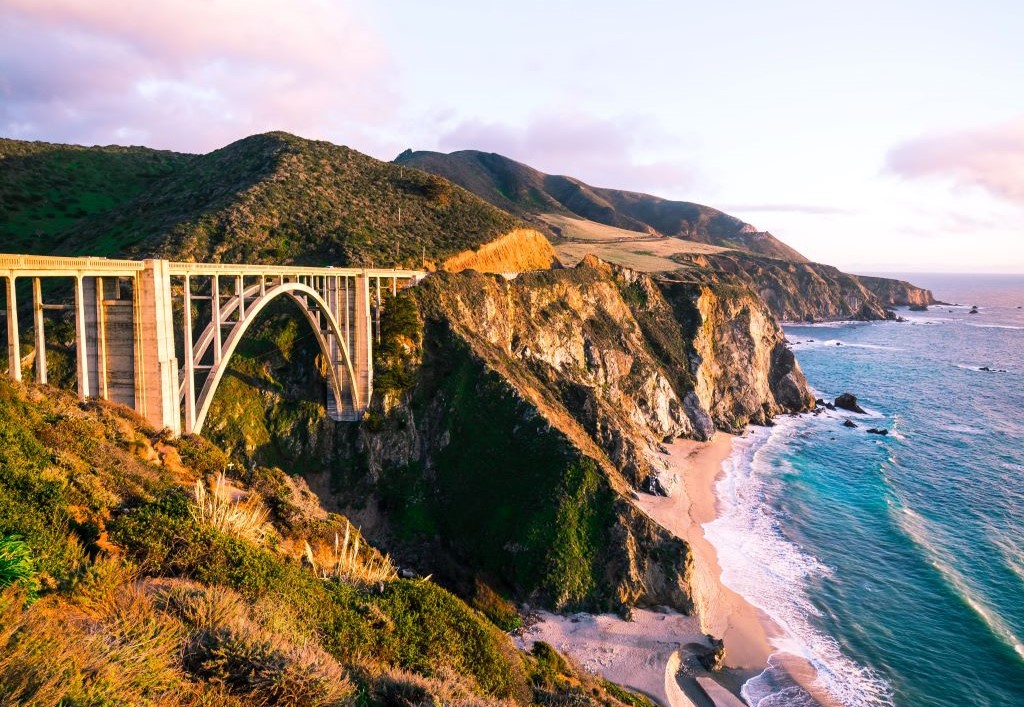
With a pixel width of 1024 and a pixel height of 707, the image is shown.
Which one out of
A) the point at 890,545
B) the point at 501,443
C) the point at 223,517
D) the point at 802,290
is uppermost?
the point at 802,290

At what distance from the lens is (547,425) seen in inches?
1497

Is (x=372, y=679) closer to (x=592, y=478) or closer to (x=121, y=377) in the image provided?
(x=121, y=377)

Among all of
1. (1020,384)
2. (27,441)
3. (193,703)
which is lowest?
(1020,384)

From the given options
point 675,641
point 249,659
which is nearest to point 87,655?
point 249,659

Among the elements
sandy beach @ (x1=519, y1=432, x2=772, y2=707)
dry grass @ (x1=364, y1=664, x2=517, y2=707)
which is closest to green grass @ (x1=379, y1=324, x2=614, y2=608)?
sandy beach @ (x1=519, y1=432, x2=772, y2=707)

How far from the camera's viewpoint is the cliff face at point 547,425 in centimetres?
3186

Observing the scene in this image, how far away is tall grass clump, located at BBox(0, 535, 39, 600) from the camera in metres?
6.70

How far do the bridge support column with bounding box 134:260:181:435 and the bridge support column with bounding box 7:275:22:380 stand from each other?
3.98 meters

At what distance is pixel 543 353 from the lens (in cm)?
5412

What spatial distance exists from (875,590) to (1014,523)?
55.6 feet

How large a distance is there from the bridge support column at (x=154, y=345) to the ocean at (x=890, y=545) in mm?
27784

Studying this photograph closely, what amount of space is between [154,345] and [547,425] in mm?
25071

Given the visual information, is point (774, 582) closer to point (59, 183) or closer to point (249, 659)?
point (249, 659)

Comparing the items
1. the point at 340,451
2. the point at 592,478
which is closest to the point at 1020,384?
the point at 592,478
